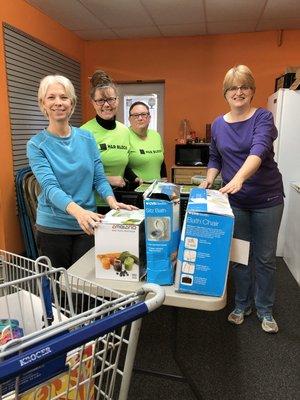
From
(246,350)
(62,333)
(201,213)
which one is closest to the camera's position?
(62,333)

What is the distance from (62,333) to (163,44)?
15.3 feet

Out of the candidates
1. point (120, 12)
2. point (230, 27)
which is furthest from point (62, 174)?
point (230, 27)

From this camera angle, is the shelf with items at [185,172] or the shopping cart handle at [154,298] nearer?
the shopping cart handle at [154,298]

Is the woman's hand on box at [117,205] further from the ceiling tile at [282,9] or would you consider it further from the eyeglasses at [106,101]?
the ceiling tile at [282,9]

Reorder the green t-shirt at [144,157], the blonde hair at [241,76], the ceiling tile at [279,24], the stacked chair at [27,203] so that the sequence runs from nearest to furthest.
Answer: the blonde hair at [241,76] → the green t-shirt at [144,157] → the stacked chair at [27,203] → the ceiling tile at [279,24]

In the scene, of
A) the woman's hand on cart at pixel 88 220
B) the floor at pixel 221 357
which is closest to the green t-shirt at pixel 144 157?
the floor at pixel 221 357

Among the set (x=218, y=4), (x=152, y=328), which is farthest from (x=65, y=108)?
(x=218, y=4)

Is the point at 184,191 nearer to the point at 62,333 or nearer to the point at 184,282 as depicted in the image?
the point at 184,282

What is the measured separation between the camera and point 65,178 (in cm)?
152

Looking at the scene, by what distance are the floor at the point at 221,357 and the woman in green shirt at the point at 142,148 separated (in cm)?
89

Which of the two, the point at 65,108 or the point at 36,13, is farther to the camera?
the point at 36,13

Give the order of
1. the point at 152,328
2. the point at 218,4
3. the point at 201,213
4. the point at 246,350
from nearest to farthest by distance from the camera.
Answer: the point at 201,213 → the point at 246,350 → the point at 152,328 → the point at 218,4

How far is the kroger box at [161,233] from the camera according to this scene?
3.54 ft

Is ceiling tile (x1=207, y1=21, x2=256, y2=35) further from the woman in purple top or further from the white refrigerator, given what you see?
the woman in purple top
